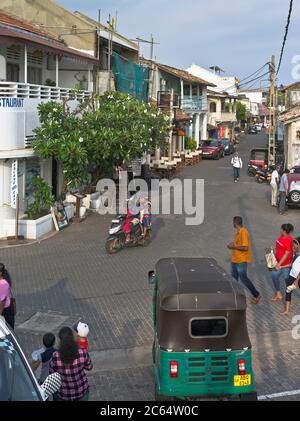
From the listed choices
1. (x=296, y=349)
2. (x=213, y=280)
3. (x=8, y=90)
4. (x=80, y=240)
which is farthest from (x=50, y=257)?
(x=213, y=280)

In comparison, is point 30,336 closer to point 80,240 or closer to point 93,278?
point 93,278

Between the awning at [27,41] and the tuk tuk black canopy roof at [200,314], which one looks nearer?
the tuk tuk black canopy roof at [200,314]

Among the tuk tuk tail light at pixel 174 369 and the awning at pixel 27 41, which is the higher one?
the awning at pixel 27 41

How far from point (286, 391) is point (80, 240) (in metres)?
10.4

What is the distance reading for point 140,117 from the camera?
21344mm

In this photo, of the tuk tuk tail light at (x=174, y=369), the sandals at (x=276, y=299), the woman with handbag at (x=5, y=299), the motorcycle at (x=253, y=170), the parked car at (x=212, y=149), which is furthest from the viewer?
the parked car at (x=212, y=149)

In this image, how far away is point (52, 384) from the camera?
5.47 metres

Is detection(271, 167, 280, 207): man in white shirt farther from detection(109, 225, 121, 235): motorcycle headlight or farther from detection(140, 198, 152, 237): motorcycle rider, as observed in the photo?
detection(109, 225, 121, 235): motorcycle headlight

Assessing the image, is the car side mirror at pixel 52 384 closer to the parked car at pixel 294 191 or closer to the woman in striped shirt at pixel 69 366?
the woman in striped shirt at pixel 69 366

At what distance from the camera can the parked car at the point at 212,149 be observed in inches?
1768

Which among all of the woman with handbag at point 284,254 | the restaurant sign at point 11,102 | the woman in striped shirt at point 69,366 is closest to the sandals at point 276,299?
the woman with handbag at point 284,254

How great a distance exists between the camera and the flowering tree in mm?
17844

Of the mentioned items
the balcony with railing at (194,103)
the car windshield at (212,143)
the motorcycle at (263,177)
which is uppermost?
the balcony with railing at (194,103)

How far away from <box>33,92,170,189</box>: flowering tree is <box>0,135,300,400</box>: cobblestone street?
79.4 inches
